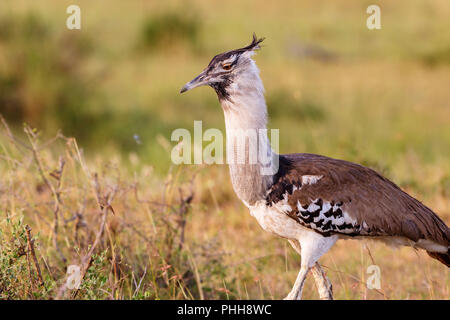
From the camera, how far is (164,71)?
1019 cm

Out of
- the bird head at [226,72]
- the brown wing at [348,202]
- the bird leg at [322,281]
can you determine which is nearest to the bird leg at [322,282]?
the bird leg at [322,281]

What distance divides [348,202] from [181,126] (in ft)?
17.4

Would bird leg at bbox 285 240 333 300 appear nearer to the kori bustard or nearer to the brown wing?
the kori bustard

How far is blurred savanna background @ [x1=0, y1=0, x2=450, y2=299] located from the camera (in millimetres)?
3670

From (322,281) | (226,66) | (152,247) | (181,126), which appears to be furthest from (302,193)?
(181,126)

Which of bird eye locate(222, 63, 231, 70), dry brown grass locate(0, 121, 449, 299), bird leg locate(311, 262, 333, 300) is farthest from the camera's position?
dry brown grass locate(0, 121, 449, 299)

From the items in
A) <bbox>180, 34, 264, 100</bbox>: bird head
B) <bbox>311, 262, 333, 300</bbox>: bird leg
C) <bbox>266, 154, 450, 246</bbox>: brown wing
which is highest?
<bbox>180, 34, 264, 100</bbox>: bird head

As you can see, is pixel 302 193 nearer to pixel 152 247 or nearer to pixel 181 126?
pixel 152 247

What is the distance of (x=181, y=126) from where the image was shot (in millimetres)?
8281

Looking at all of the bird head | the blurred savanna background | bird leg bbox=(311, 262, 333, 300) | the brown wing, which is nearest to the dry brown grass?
the blurred savanna background

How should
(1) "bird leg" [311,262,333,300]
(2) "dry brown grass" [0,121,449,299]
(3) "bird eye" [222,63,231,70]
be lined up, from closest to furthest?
(3) "bird eye" [222,63,231,70], (1) "bird leg" [311,262,333,300], (2) "dry brown grass" [0,121,449,299]

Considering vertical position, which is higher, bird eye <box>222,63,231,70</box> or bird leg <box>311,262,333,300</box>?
bird eye <box>222,63,231,70</box>

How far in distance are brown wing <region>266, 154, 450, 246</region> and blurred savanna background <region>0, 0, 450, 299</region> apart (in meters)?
0.43

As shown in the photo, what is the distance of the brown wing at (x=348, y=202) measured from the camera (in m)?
3.02
